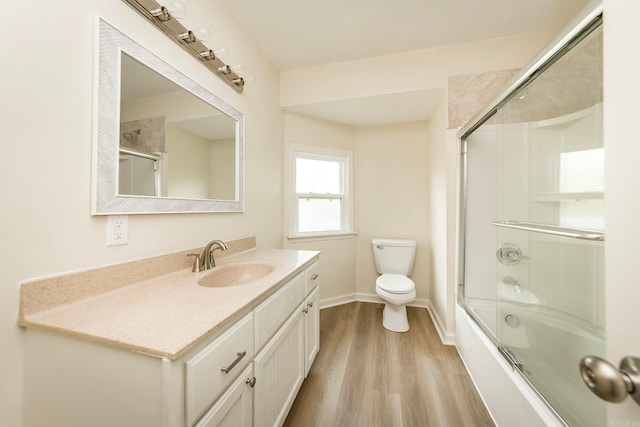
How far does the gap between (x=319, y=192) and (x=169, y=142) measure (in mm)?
1703

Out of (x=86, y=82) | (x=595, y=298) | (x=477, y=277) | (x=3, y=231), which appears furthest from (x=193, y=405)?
(x=477, y=277)

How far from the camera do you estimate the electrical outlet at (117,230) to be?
876 mm

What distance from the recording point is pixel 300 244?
96.7 inches

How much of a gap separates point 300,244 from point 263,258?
1.00 m

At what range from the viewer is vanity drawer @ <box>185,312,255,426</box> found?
551 mm

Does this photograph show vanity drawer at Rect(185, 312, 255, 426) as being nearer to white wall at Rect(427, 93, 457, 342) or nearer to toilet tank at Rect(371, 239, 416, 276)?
white wall at Rect(427, 93, 457, 342)

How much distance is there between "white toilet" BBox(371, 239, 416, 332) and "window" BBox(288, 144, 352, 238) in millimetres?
504

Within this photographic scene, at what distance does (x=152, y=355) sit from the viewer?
20.2 inches

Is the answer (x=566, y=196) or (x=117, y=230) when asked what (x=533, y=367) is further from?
(x=117, y=230)

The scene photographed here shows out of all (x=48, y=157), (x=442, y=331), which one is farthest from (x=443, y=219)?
(x=48, y=157)

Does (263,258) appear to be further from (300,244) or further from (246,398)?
(300,244)

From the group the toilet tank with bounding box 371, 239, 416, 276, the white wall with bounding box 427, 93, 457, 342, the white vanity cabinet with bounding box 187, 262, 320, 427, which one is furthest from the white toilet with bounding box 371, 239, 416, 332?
the white vanity cabinet with bounding box 187, 262, 320, 427

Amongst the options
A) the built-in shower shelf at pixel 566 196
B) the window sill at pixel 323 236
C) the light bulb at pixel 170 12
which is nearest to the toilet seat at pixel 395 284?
the window sill at pixel 323 236

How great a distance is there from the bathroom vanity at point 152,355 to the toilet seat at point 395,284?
134cm
